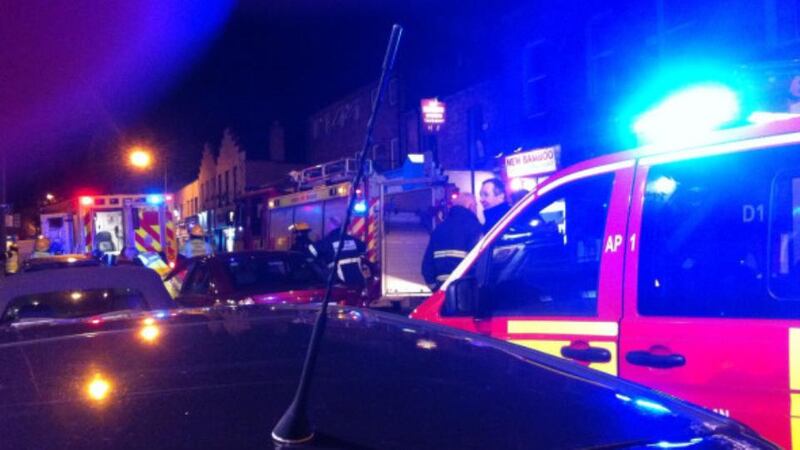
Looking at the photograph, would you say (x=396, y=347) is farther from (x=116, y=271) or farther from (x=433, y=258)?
(x=433, y=258)

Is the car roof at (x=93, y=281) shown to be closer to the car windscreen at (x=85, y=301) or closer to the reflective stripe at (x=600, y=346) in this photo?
the car windscreen at (x=85, y=301)

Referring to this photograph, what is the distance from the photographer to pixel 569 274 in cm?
390

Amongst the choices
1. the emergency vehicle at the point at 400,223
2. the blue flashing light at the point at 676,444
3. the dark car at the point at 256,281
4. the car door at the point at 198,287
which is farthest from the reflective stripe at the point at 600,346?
the emergency vehicle at the point at 400,223

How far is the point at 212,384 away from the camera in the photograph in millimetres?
1570

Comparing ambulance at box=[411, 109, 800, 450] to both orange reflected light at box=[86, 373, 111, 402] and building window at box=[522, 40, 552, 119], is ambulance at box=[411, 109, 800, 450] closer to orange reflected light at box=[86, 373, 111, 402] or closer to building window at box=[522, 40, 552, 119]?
orange reflected light at box=[86, 373, 111, 402]

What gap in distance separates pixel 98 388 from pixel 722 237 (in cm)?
231

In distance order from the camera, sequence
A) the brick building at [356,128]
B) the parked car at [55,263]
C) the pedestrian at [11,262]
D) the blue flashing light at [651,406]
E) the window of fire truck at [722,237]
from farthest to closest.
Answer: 1. the brick building at [356,128]
2. the pedestrian at [11,262]
3. the parked car at [55,263]
4. the window of fire truck at [722,237]
5. the blue flashing light at [651,406]

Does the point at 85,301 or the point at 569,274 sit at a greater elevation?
the point at 569,274

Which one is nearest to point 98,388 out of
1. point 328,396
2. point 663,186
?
point 328,396

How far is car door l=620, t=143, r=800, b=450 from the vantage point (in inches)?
102

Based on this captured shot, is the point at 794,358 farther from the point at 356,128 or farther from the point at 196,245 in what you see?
the point at 356,128

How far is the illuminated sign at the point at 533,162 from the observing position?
14.3 meters

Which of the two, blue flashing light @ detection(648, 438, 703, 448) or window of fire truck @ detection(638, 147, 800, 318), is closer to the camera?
blue flashing light @ detection(648, 438, 703, 448)

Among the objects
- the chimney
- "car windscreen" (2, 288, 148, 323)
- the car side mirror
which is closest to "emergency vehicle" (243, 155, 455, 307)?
"car windscreen" (2, 288, 148, 323)
